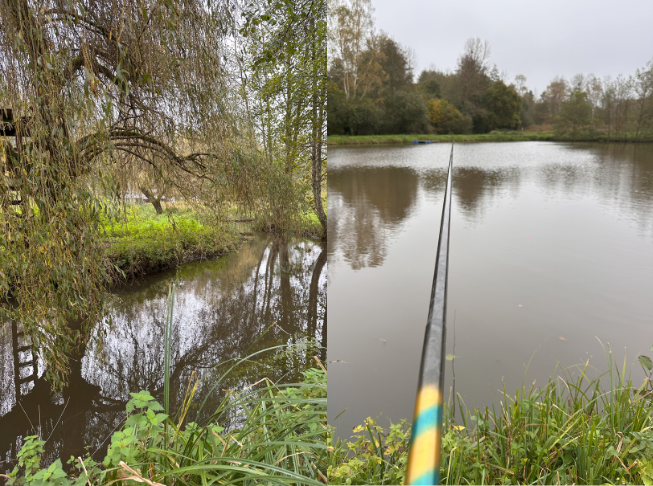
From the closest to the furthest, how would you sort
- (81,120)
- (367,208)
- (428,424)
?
(428,424)
(81,120)
(367,208)

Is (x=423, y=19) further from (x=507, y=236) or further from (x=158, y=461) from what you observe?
(x=158, y=461)

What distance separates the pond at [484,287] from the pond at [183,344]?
0.99 feet

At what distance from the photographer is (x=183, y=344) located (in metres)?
2.21

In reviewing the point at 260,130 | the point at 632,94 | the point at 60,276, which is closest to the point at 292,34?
the point at 260,130

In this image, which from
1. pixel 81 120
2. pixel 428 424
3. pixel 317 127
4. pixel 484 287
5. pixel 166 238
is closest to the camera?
pixel 428 424

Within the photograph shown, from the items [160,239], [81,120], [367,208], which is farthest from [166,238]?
[367,208]

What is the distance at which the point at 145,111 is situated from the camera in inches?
74.4

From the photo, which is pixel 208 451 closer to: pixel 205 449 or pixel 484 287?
pixel 205 449

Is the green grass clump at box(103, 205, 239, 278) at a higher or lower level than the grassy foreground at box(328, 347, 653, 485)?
higher

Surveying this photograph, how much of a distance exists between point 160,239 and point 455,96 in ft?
16.5

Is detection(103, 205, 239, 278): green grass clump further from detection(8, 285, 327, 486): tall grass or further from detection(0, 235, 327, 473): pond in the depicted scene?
detection(8, 285, 327, 486): tall grass

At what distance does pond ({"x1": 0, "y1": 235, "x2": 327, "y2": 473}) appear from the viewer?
1971 mm

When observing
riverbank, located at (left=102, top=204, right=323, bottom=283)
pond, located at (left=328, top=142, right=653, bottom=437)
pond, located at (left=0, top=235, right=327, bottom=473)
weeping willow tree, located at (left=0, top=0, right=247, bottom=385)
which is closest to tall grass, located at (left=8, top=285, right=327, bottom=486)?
pond, located at (left=328, top=142, right=653, bottom=437)

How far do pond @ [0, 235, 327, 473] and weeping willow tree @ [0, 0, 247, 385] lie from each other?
0.28 meters
